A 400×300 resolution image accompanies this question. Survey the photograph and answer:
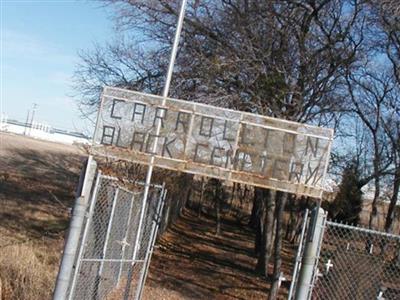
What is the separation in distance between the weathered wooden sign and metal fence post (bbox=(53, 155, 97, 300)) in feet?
2.12

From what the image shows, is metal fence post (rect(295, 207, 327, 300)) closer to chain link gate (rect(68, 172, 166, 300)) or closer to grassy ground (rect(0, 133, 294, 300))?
chain link gate (rect(68, 172, 166, 300))

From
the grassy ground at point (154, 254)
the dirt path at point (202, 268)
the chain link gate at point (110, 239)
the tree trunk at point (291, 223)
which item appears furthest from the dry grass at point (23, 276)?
the tree trunk at point (291, 223)

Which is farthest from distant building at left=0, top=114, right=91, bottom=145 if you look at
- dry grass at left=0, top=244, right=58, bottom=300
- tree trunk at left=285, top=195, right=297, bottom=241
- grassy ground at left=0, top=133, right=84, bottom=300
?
dry grass at left=0, top=244, right=58, bottom=300

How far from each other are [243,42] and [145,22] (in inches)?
140

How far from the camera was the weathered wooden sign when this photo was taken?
24.2 feet

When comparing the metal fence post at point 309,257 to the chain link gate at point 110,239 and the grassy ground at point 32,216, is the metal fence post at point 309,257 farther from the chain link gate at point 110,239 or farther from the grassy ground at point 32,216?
the grassy ground at point 32,216

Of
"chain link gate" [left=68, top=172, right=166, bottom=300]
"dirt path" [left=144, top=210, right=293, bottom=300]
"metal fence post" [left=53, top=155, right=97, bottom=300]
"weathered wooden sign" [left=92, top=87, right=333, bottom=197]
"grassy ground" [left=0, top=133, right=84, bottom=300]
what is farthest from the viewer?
"dirt path" [left=144, top=210, right=293, bottom=300]

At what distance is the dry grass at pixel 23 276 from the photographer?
9.43 m

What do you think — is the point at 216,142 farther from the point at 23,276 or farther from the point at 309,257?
the point at 23,276

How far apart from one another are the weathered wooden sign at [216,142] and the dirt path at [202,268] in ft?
25.4

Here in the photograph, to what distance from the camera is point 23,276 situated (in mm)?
9898

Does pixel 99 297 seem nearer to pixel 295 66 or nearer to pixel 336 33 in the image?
pixel 295 66

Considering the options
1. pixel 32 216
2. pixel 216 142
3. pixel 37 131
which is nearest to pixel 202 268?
pixel 32 216

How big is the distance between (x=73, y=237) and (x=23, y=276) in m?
3.57
